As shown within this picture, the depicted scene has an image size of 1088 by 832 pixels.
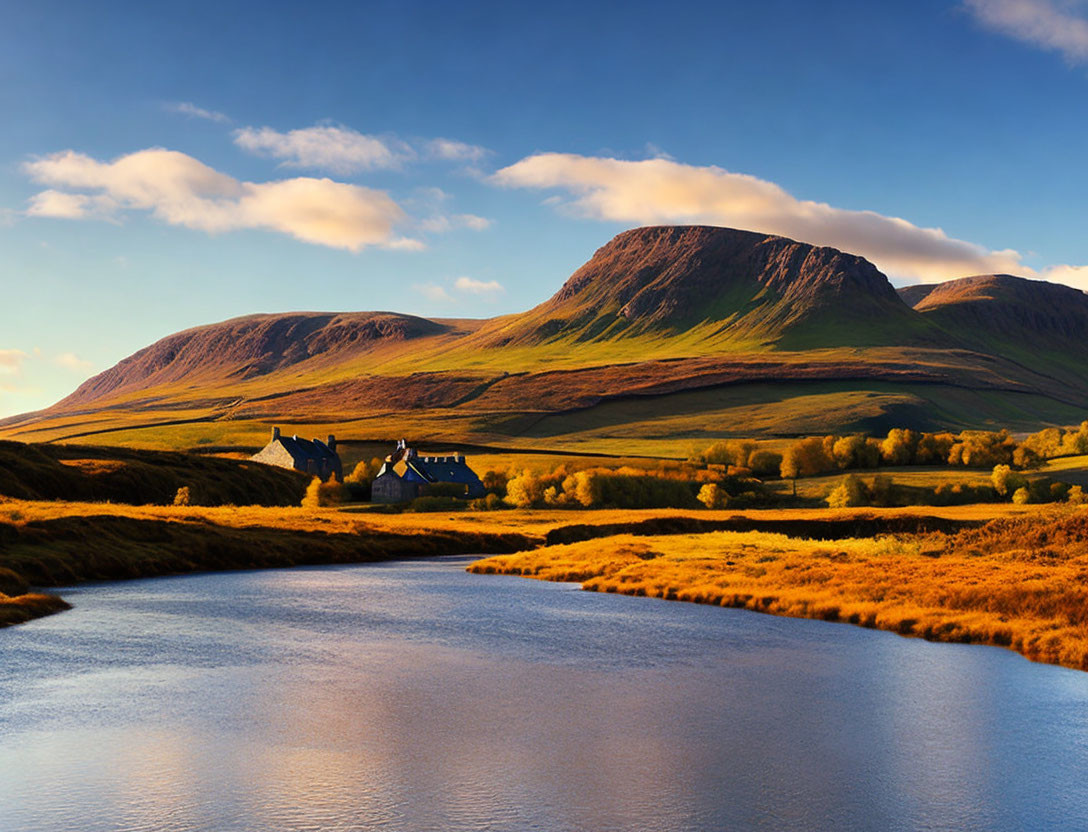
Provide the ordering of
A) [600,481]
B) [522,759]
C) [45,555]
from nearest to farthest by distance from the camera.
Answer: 1. [522,759]
2. [45,555]
3. [600,481]

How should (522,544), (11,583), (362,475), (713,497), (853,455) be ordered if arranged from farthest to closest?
(853,455) < (362,475) < (713,497) < (522,544) < (11,583)

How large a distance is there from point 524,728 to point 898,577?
96.2 feet

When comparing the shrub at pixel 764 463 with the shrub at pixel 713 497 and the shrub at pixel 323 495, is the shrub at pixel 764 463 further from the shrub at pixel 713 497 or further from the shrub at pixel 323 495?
the shrub at pixel 323 495

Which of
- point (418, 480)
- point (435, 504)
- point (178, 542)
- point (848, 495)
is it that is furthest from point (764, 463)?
point (178, 542)

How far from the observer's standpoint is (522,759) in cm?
2198

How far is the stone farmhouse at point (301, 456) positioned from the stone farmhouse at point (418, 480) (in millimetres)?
19575

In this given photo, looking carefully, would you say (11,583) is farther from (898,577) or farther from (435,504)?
(435,504)

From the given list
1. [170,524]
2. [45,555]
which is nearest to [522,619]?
[45,555]

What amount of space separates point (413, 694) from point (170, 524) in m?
49.7

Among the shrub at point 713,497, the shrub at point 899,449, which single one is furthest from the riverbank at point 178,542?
the shrub at point 899,449

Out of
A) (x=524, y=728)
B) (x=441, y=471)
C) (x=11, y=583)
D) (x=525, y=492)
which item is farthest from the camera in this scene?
(x=441, y=471)

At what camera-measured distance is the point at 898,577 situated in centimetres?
4791

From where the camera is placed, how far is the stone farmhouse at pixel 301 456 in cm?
17050

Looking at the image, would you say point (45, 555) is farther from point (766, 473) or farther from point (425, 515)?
point (766, 473)
